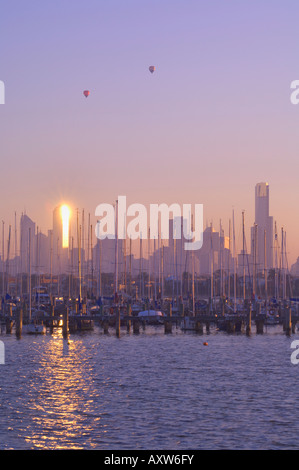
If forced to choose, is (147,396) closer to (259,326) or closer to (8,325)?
(8,325)

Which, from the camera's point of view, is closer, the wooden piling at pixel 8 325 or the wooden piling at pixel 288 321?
the wooden piling at pixel 288 321

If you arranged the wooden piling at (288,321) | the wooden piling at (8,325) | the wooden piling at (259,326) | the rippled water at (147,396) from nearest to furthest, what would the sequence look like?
1. the rippled water at (147,396)
2. the wooden piling at (288,321)
3. the wooden piling at (8,325)
4. the wooden piling at (259,326)

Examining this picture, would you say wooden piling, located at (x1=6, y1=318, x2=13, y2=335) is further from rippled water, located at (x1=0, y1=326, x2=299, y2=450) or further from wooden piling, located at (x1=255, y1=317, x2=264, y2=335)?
wooden piling, located at (x1=255, y1=317, x2=264, y2=335)

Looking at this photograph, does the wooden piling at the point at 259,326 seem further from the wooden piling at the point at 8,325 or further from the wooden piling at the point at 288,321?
the wooden piling at the point at 8,325

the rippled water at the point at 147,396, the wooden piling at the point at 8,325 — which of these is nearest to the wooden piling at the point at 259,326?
the rippled water at the point at 147,396

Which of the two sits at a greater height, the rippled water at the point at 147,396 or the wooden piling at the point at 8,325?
the wooden piling at the point at 8,325

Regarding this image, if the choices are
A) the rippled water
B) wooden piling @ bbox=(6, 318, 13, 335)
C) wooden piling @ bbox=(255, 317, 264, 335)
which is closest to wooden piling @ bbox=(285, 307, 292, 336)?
wooden piling @ bbox=(255, 317, 264, 335)

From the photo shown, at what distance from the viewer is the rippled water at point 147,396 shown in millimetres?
34000

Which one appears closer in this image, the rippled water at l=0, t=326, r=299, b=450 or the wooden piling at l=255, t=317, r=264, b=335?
the rippled water at l=0, t=326, r=299, b=450

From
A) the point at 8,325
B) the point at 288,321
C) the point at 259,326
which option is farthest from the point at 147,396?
the point at 259,326

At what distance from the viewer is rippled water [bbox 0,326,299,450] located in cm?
3400

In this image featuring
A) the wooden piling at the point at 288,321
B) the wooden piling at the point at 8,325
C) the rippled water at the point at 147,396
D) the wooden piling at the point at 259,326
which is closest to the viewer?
the rippled water at the point at 147,396
